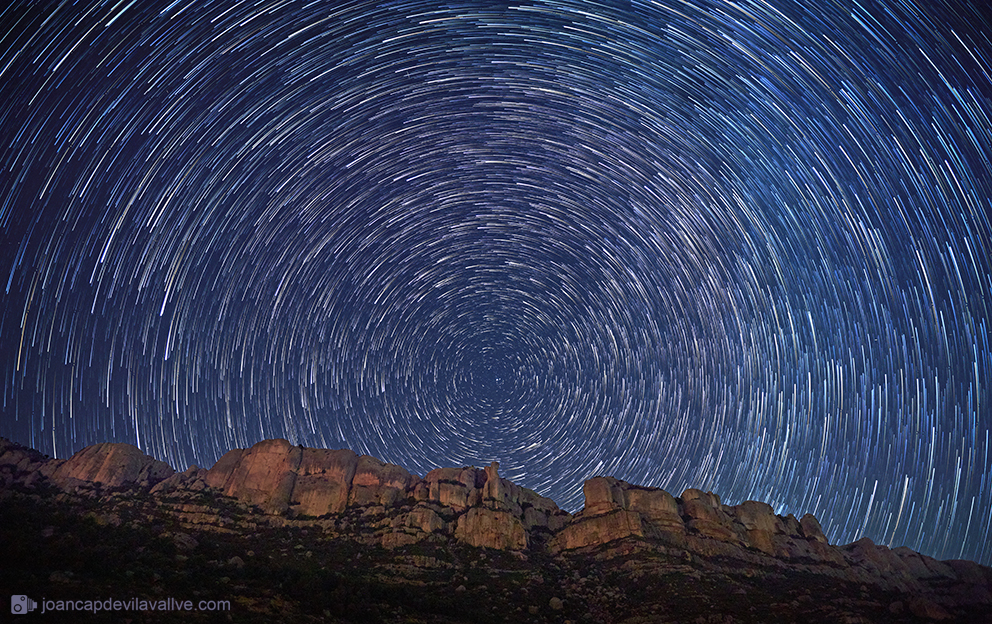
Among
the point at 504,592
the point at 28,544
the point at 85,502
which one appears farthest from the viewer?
the point at 85,502

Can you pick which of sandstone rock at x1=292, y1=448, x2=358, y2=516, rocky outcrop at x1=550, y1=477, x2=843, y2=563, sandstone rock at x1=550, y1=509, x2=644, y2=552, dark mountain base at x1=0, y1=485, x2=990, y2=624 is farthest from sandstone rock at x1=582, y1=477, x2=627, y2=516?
sandstone rock at x1=292, y1=448, x2=358, y2=516

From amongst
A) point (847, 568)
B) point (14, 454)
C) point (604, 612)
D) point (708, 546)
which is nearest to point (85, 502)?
point (14, 454)

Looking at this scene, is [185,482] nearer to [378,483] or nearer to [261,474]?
[261,474]

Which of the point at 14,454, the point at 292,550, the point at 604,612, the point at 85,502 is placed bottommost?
the point at 604,612

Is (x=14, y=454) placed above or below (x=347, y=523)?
above

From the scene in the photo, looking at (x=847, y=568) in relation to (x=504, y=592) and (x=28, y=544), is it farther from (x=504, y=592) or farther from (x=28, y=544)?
(x=28, y=544)

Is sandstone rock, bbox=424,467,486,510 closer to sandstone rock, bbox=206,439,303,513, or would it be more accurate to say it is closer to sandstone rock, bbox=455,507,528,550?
sandstone rock, bbox=455,507,528,550
